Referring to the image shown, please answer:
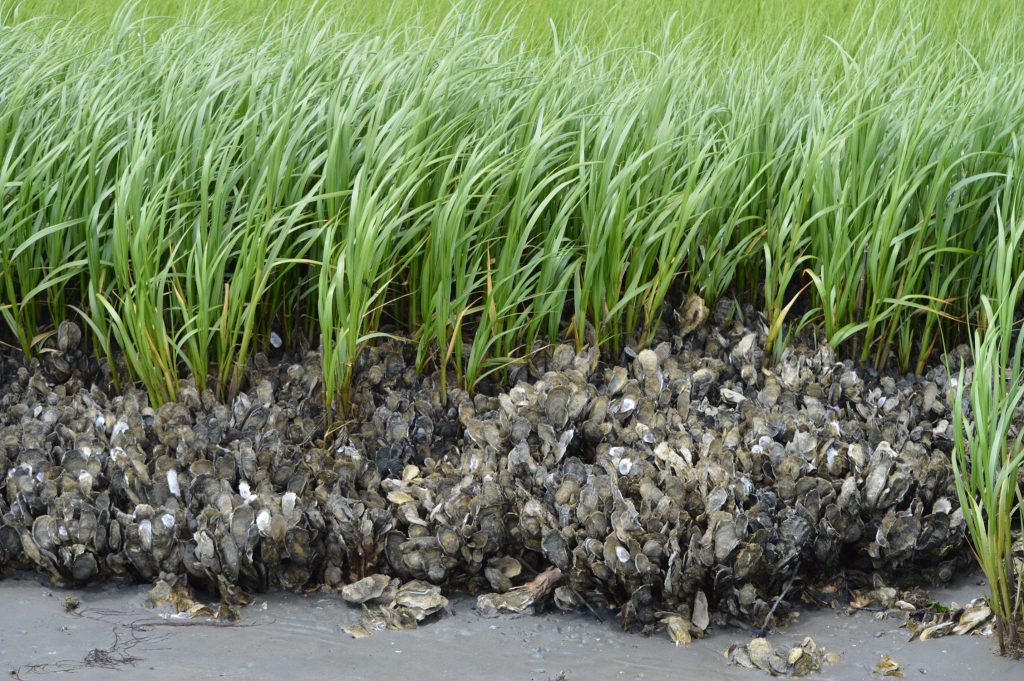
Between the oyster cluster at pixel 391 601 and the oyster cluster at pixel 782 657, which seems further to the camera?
the oyster cluster at pixel 391 601

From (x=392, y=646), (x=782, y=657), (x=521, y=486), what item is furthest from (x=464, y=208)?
Answer: (x=782, y=657)

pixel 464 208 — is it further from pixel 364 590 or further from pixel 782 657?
pixel 782 657

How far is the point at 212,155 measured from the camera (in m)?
2.85

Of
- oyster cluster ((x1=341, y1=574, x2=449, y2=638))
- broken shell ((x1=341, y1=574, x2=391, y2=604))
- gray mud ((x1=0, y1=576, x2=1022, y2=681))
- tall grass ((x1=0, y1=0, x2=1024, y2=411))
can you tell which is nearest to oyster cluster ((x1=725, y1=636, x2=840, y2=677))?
gray mud ((x1=0, y1=576, x2=1022, y2=681))

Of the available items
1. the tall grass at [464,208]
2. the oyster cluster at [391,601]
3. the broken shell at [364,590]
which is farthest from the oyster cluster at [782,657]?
the tall grass at [464,208]

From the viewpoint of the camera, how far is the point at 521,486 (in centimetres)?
241

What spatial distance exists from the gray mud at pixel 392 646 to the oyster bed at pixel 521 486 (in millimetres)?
68

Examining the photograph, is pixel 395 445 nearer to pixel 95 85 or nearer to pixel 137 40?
pixel 95 85

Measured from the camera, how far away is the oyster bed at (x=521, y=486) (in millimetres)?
2250

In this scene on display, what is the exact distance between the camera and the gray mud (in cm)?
201

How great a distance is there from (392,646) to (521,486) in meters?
0.49

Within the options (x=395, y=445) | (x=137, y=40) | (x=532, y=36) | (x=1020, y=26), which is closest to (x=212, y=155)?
(x=395, y=445)

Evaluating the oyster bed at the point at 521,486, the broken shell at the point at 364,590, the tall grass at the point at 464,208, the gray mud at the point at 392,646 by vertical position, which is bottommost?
the gray mud at the point at 392,646

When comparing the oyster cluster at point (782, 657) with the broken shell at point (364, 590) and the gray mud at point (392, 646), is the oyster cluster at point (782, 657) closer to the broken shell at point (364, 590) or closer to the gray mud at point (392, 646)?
the gray mud at point (392, 646)
